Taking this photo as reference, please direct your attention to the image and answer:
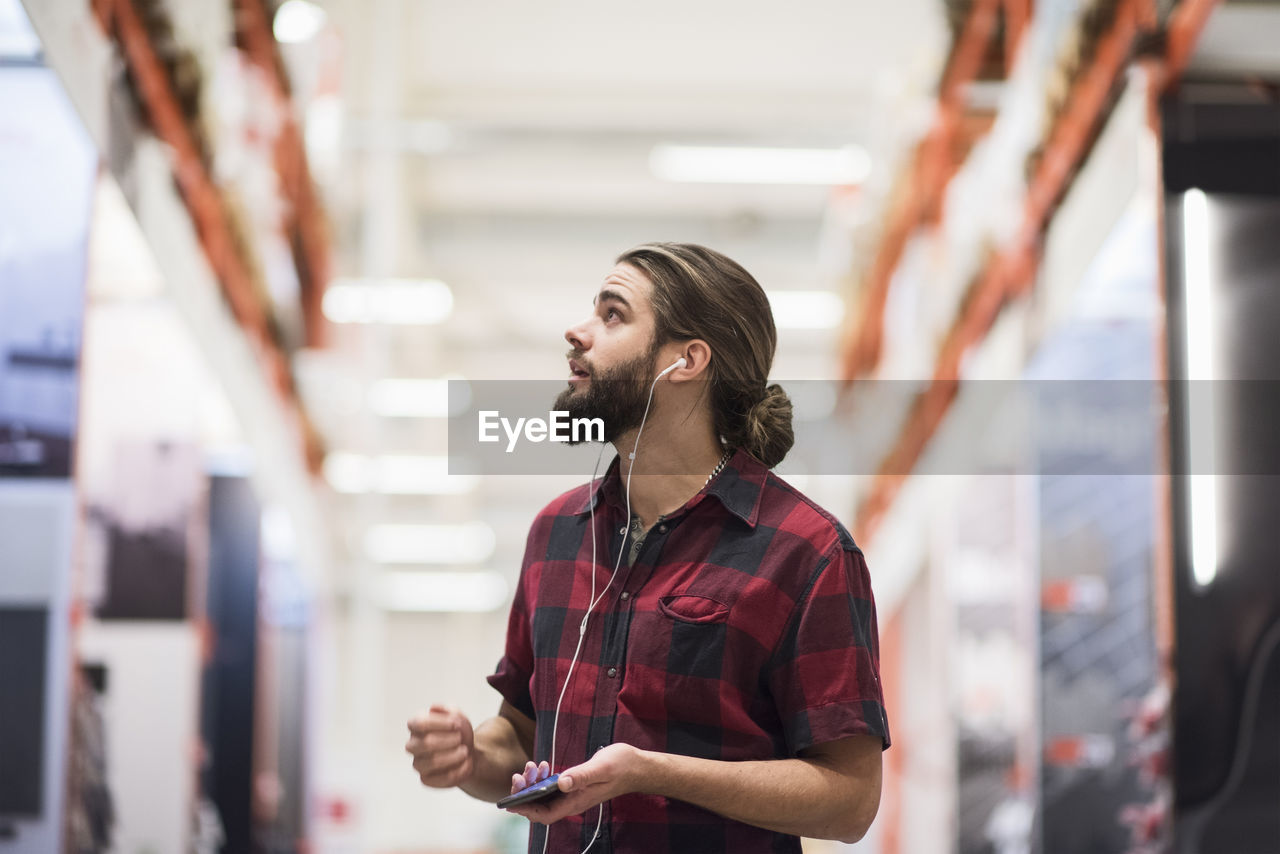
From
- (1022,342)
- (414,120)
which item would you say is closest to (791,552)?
(1022,342)

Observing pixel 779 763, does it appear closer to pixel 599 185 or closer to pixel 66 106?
pixel 66 106

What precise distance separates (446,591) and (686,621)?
23.9 m

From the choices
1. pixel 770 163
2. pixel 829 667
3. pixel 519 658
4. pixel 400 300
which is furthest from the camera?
pixel 400 300

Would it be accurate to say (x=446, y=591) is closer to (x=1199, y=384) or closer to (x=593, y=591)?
(x=1199, y=384)

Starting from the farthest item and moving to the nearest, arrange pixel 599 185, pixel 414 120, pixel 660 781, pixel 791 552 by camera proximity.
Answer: pixel 599 185 < pixel 414 120 < pixel 791 552 < pixel 660 781

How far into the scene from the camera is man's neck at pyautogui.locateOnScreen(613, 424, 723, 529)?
6.06 feet

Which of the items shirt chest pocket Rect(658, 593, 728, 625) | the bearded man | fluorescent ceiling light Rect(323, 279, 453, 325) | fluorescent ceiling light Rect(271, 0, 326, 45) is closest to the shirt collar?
the bearded man

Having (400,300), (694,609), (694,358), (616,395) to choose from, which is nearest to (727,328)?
(694,358)

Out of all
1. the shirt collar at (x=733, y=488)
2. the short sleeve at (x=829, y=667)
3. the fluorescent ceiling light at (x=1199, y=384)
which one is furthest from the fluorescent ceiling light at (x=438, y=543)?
the short sleeve at (x=829, y=667)

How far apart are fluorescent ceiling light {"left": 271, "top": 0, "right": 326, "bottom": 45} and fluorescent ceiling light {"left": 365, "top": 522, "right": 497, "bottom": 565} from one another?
12.5 meters

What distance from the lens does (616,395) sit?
71.2 inches

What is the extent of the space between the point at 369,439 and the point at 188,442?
4.20 metres

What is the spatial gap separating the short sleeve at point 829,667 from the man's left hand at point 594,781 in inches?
8.5

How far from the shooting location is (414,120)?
1184 cm
